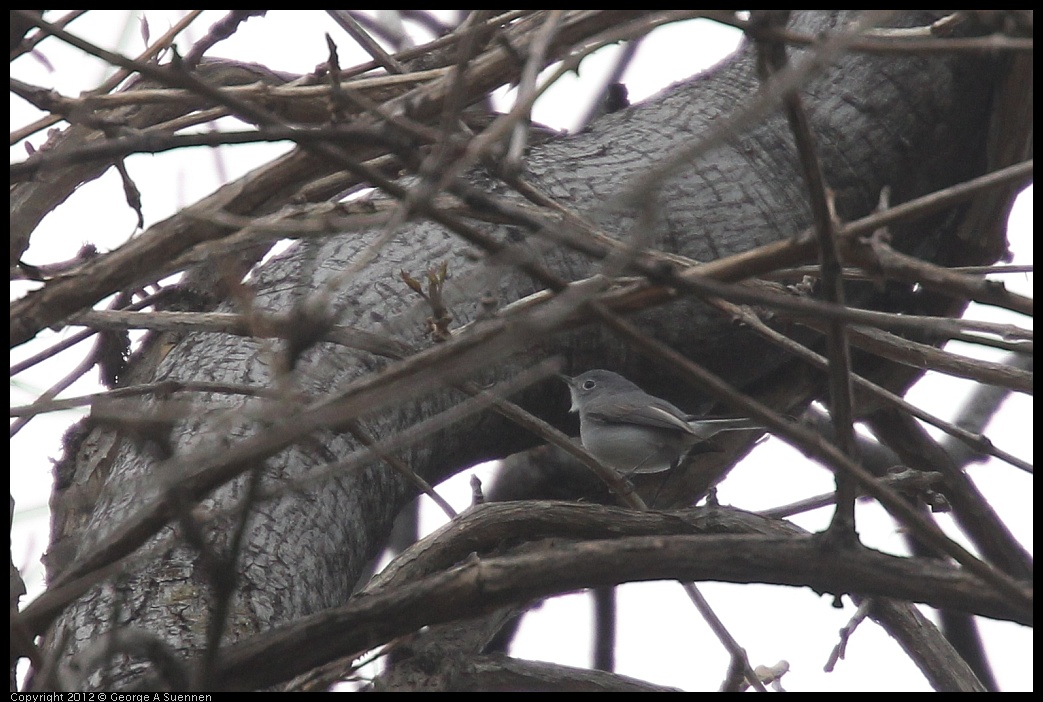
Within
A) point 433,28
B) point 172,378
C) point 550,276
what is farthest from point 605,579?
point 433,28

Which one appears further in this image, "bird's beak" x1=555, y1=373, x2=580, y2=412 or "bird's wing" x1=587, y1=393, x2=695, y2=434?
"bird's wing" x1=587, y1=393, x2=695, y2=434

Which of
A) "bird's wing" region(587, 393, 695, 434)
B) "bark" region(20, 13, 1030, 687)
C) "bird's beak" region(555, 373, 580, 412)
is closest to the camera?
"bark" region(20, 13, 1030, 687)

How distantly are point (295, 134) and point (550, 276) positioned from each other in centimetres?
50

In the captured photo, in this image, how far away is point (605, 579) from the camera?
6.64ft

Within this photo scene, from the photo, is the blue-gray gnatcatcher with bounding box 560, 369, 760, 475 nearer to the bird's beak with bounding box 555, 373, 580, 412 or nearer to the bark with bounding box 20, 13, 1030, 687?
the bird's beak with bounding box 555, 373, 580, 412

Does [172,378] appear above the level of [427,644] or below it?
above

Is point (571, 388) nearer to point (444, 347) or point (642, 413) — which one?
point (642, 413)

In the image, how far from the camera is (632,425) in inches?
185

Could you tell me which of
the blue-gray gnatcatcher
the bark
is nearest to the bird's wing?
the blue-gray gnatcatcher

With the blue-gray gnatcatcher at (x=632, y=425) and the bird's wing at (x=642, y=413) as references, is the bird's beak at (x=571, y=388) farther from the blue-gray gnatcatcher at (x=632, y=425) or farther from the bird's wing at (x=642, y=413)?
the bird's wing at (x=642, y=413)

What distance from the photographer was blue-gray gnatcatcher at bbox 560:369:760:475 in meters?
4.15

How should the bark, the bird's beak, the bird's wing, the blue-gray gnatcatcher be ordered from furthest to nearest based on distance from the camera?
the bird's wing < the blue-gray gnatcatcher < the bird's beak < the bark

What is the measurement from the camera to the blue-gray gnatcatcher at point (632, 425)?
4.15 meters

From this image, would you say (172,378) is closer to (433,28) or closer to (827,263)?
(827,263)
